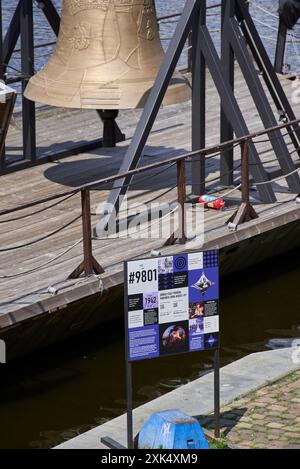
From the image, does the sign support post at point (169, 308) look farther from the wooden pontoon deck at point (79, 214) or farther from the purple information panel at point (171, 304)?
the wooden pontoon deck at point (79, 214)

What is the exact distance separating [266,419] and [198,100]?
551 cm

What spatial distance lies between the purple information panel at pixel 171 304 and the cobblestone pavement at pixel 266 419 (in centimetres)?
64

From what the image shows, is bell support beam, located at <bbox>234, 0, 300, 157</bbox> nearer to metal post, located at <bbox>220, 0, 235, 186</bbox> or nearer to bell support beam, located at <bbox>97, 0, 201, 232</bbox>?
metal post, located at <bbox>220, 0, 235, 186</bbox>

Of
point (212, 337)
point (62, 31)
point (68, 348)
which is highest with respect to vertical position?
point (62, 31)

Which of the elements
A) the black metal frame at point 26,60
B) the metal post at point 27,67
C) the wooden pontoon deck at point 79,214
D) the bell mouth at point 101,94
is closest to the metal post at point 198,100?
the bell mouth at point 101,94

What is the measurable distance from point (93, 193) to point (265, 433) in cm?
610

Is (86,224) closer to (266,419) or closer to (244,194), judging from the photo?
(244,194)

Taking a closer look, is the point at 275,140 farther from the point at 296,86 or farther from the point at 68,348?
the point at 296,86

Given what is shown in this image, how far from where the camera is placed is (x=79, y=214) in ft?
47.0

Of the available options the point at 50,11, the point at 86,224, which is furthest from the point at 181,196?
the point at 50,11

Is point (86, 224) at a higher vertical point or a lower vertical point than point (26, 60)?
lower
